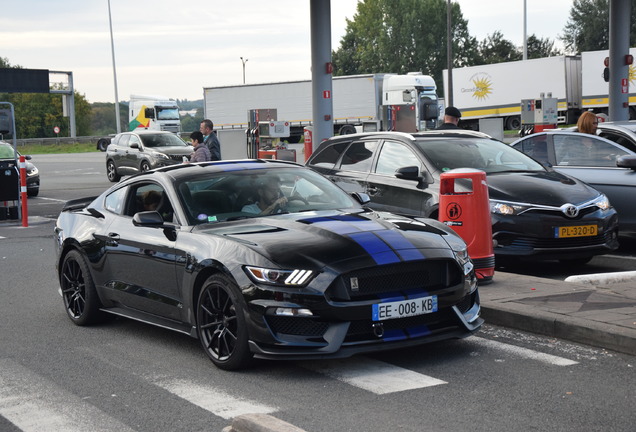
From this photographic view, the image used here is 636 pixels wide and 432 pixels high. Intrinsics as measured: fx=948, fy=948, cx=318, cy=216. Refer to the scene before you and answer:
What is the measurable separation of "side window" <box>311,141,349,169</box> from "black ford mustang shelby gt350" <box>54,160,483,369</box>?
4117mm

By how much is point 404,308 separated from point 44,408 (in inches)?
89.5

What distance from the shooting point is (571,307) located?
7414 millimetres

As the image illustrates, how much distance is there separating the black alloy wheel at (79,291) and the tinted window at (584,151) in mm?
6662

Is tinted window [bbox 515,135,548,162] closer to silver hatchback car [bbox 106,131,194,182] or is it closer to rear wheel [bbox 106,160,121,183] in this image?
silver hatchback car [bbox 106,131,194,182]

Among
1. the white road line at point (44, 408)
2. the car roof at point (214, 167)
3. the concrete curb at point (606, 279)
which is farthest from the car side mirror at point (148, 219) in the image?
the concrete curb at point (606, 279)

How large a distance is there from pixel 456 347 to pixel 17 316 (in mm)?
4175

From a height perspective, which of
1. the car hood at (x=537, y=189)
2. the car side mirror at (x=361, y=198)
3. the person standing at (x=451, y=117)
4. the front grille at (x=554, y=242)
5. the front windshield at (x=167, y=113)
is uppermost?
the front windshield at (x=167, y=113)

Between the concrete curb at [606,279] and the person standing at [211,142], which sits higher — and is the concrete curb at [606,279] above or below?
below

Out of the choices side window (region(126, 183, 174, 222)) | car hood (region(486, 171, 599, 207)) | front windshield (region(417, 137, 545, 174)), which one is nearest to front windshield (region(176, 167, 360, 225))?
side window (region(126, 183, 174, 222))

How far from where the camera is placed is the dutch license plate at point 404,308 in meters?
5.98

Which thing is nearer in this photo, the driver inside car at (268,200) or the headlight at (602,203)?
the driver inside car at (268,200)

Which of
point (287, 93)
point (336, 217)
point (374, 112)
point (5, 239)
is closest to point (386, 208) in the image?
point (336, 217)

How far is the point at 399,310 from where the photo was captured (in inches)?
238

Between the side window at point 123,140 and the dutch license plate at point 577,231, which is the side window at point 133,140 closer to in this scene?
the side window at point 123,140
